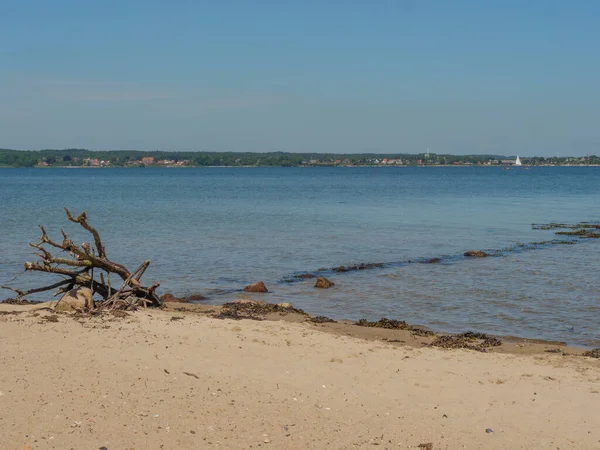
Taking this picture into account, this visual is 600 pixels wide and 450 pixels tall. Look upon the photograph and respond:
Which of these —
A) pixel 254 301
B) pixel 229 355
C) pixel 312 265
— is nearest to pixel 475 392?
pixel 229 355

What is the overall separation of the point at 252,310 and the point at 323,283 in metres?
4.08

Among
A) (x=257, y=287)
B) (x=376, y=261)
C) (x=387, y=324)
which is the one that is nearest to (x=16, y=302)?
(x=257, y=287)

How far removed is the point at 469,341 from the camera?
12.9 metres

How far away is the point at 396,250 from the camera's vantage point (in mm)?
26844

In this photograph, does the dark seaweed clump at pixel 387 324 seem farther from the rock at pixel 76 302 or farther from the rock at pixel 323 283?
the rock at pixel 76 302

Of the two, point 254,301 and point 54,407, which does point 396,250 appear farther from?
point 54,407

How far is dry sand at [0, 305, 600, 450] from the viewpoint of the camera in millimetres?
7570

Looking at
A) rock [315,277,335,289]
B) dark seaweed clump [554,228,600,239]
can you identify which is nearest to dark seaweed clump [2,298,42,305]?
rock [315,277,335,289]

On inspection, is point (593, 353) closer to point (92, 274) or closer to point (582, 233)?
point (92, 274)

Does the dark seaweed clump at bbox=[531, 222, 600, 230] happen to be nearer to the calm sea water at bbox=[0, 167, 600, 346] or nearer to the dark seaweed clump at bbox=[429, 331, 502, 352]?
the calm sea water at bbox=[0, 167, 600, 346]

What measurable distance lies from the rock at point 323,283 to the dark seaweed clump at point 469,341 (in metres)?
6.05

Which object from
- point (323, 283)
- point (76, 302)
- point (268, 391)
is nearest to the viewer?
point (268, 391)

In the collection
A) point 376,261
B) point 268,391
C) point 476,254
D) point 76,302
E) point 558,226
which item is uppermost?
point 76,302

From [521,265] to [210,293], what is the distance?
421 inches
